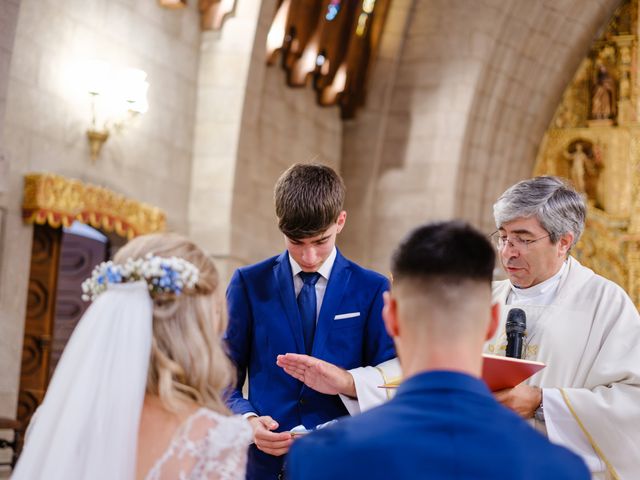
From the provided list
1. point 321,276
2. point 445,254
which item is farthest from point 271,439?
point 445,254

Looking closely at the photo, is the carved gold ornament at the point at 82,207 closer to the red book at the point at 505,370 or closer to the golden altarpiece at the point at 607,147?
the red book at the point at 505,370

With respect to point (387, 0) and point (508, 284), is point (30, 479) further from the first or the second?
point (387, 0)

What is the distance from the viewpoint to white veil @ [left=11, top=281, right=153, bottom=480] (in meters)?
2.54

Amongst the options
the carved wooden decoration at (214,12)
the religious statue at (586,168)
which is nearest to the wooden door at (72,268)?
the carved wooden decoration at (214,12)

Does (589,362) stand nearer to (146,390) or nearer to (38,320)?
(146,390)

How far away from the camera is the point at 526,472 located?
1827 millimetres

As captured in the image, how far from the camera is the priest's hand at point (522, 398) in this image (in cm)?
341

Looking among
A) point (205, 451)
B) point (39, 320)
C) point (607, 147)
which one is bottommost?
point (39, 320)

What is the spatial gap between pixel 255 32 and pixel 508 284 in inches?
261

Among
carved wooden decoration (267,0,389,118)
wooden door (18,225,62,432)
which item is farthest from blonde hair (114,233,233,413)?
carved wooden decoration (267,0,389,118)

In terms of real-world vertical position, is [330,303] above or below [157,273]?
below

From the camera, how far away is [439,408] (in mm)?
1899

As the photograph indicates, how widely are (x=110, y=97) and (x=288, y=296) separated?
549 cm

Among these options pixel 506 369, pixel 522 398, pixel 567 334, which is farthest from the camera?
pixel 567 334
